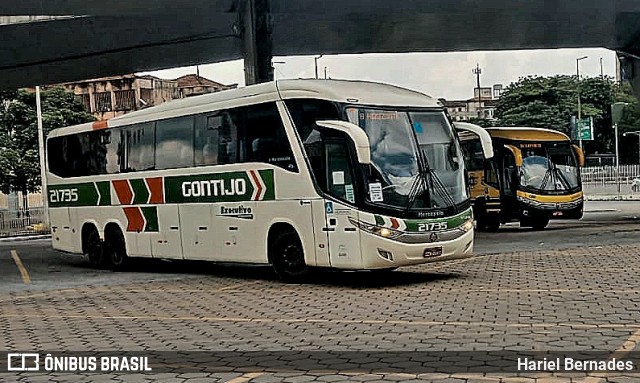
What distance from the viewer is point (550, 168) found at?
91.8 ft

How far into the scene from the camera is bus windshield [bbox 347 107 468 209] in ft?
45.1

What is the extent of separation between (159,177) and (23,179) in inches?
1116

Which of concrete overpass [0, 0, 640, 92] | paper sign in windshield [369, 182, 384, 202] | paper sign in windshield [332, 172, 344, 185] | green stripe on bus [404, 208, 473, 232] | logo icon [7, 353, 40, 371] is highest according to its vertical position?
Answer: concrete overpass [0, 0, 640, 92]

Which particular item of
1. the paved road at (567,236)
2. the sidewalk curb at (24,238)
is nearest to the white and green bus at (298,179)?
the paved road at (567,236)

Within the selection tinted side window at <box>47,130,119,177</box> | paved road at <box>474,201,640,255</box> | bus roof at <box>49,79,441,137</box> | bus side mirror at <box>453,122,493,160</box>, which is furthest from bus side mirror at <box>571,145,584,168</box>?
tinted side window at <box>47,130,119,177</box>

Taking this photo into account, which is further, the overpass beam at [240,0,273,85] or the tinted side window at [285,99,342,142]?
the overpass beam at [240,0,273,85]

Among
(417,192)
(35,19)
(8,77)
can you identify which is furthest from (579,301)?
(8,77)

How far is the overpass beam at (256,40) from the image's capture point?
2356cm

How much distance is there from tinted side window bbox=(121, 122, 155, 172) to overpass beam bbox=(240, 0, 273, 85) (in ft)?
19.6

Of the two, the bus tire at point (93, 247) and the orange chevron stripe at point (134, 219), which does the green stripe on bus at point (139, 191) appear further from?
the bus tire at point (93, 247)

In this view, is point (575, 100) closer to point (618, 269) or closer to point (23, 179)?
point (23, 179)

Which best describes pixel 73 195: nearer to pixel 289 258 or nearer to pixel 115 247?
pixel 115 247

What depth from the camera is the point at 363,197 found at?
13.6 metres

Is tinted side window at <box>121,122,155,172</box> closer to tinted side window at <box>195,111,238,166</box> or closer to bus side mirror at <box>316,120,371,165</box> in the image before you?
tinted side window at <box>195,111,238,166</box>
